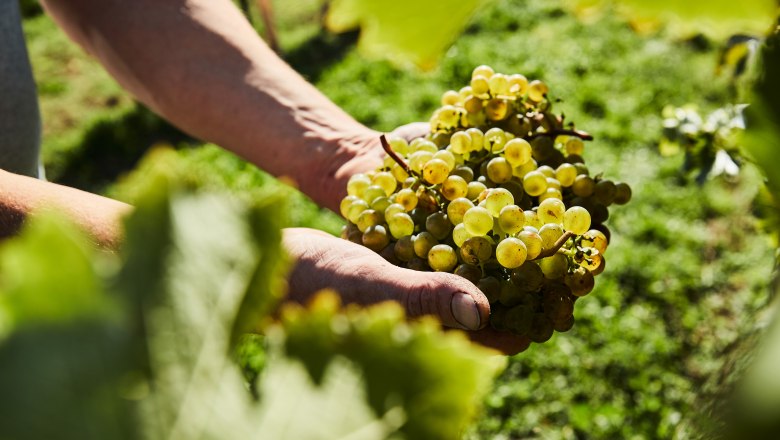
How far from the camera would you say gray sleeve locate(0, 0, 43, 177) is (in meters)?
1.44

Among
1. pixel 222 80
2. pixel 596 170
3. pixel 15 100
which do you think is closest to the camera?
pixel 15 100

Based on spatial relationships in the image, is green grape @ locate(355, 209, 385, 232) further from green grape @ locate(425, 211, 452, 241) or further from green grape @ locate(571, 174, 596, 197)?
green grape @ locate(571, 174, 596, 197)

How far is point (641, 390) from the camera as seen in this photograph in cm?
249

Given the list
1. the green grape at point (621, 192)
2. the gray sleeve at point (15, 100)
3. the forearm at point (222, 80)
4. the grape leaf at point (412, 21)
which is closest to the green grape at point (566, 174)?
the green grape at point (621, 192)

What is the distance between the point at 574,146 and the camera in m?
1.18

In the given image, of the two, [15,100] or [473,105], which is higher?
[473,105]

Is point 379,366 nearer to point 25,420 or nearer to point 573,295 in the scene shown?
point 25,420

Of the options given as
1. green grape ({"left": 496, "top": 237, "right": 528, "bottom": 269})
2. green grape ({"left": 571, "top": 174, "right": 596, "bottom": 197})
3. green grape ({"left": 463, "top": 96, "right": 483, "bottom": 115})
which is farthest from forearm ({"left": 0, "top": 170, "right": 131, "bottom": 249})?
green grape ({"left": 571, "top": 174, "right": 596, "bottom": 197})

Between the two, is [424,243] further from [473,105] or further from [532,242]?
[473,105]

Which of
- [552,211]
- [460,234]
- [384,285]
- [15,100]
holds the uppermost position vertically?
[552,211]

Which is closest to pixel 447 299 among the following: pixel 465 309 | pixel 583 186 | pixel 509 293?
pixel 465 309

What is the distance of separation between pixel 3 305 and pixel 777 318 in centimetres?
23

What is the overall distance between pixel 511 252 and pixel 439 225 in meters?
0.14

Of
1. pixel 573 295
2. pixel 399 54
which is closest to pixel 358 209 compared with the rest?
pixel 573 295
